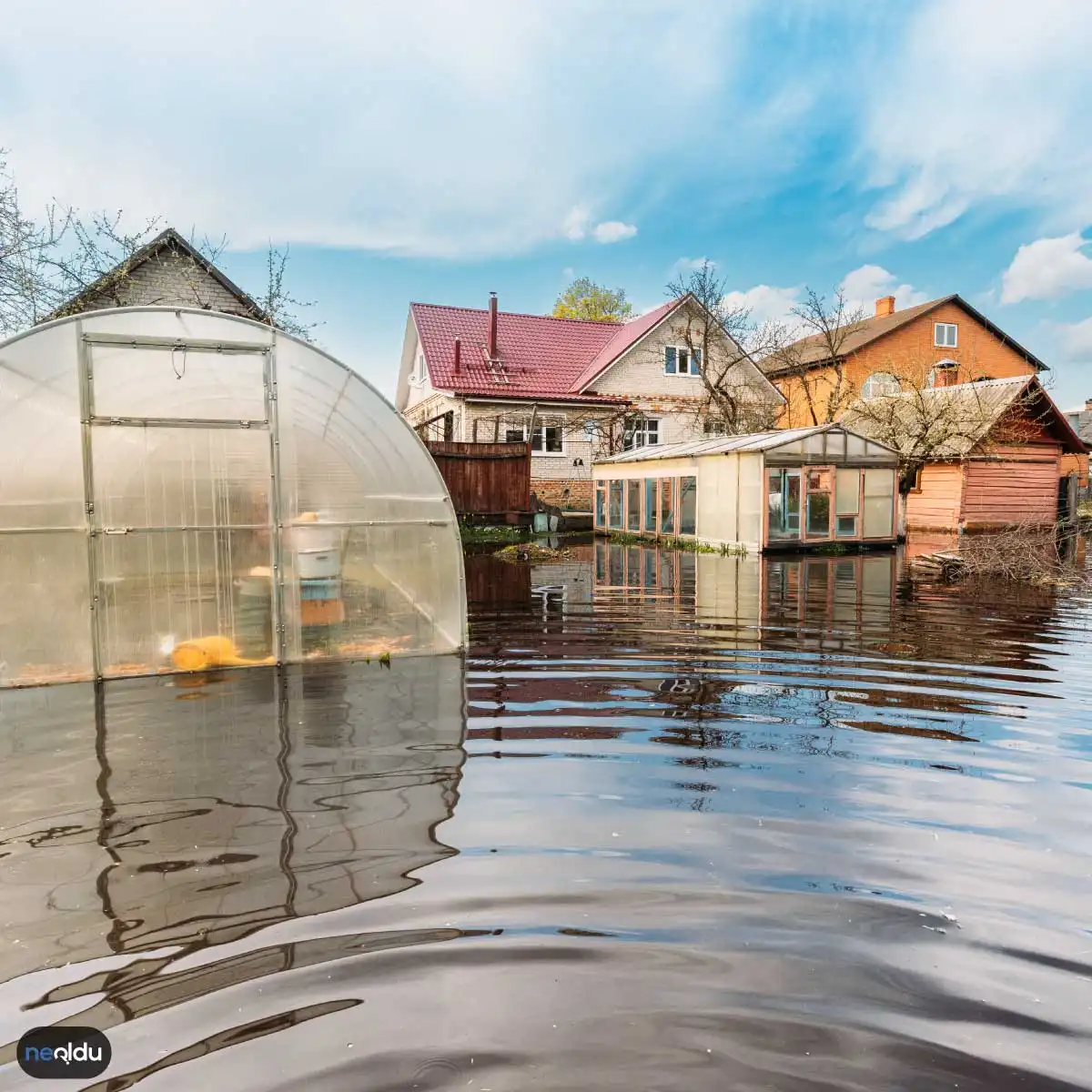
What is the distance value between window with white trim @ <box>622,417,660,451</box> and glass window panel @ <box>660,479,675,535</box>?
5823 mm

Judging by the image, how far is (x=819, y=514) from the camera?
19125 millimetres

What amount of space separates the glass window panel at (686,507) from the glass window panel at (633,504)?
7.62 ft

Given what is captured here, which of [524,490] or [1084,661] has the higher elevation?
[524,490]

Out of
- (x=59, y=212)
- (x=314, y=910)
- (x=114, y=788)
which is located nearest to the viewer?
(x=314, y=910)

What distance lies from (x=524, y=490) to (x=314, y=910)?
19869mm

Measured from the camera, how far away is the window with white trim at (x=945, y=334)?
36.0m

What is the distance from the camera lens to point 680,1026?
272cm

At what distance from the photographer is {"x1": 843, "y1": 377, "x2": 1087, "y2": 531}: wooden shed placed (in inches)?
912

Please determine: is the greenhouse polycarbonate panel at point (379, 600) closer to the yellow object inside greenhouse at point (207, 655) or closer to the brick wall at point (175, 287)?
the yellow object inside greenhouse at point (207, 655)

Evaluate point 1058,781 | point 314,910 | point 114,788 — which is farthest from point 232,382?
point 1058,781

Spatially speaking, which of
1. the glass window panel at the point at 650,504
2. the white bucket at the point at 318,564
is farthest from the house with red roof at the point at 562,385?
the white bucket at the point at 318,564

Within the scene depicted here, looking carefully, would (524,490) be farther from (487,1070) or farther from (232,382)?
(487,1070)

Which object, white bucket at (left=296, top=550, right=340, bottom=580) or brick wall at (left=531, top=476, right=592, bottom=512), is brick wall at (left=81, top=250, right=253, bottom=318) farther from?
white bucket at (left=296, top=550, right=340, bottom=580)

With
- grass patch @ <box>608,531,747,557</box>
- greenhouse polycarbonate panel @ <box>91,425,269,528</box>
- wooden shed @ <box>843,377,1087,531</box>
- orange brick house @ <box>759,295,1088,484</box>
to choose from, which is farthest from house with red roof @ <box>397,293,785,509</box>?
greenhouse polycarbonate panel @ <box>91,425,269,528</box>
